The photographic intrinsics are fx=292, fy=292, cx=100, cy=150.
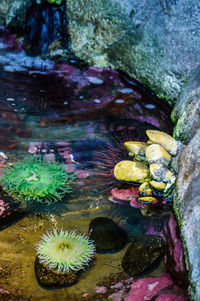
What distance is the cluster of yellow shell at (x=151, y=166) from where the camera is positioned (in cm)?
315

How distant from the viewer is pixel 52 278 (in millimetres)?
2312

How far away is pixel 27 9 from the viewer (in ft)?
20.4

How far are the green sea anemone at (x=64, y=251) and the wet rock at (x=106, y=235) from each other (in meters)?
0.09

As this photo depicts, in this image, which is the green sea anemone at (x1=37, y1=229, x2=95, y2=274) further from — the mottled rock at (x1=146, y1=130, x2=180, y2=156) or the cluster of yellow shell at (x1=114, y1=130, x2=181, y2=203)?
the mottled rock at (x1=146, y1=130, x2=180, y2=156)

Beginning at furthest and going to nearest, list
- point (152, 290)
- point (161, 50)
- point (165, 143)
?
point (161, 50)
point (165, 143)
point (152, 290)

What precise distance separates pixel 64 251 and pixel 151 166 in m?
1.35

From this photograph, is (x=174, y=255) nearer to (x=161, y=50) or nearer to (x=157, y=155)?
(x=157, y=155)

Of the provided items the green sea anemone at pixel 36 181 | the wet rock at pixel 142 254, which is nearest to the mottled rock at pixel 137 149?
the green sea anemone at pixel 36 181

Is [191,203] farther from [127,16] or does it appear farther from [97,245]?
[127,16]

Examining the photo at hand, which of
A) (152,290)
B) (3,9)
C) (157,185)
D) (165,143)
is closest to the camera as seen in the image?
(152,290)

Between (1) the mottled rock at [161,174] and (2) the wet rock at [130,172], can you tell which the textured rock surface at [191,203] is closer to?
(1) the mottled rock at [161,174]

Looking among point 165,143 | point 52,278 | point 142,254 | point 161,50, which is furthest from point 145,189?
point 161,50

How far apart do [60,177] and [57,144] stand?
2.44 ft

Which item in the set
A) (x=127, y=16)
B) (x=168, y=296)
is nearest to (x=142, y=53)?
(x=127, y=16)
